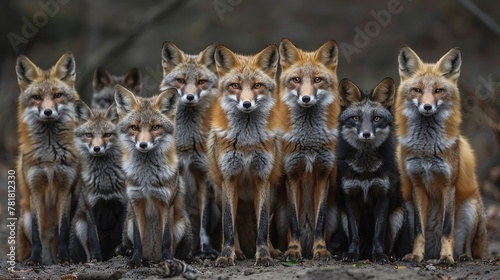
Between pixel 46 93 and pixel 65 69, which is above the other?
pixel 65 69

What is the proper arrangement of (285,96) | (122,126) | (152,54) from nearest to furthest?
1. (122,126)
2. (285,96)
3. (152,54)

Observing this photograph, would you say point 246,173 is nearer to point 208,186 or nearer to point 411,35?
point 208,186

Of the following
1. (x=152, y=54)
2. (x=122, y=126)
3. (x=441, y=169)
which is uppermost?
(x=152, y=54)

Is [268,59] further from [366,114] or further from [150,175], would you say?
[150,175]

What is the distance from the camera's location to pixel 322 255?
8.30 m

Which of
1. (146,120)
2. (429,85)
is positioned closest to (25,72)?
(146,120)

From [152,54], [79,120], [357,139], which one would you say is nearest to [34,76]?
[79,120]

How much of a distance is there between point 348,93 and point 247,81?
54.2 inches

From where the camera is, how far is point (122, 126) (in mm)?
8164

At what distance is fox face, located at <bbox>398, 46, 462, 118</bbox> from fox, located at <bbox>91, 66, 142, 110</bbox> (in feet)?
14.7

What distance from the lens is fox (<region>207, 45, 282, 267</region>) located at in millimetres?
8062

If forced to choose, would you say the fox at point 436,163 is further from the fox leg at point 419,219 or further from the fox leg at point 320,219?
the fox leg at point 320,219

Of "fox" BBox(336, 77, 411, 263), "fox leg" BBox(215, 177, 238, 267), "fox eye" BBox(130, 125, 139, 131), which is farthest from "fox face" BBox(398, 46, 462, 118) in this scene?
"fox eye" BBox(130, 125, 139, 131)

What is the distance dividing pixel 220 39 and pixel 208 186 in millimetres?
10006
